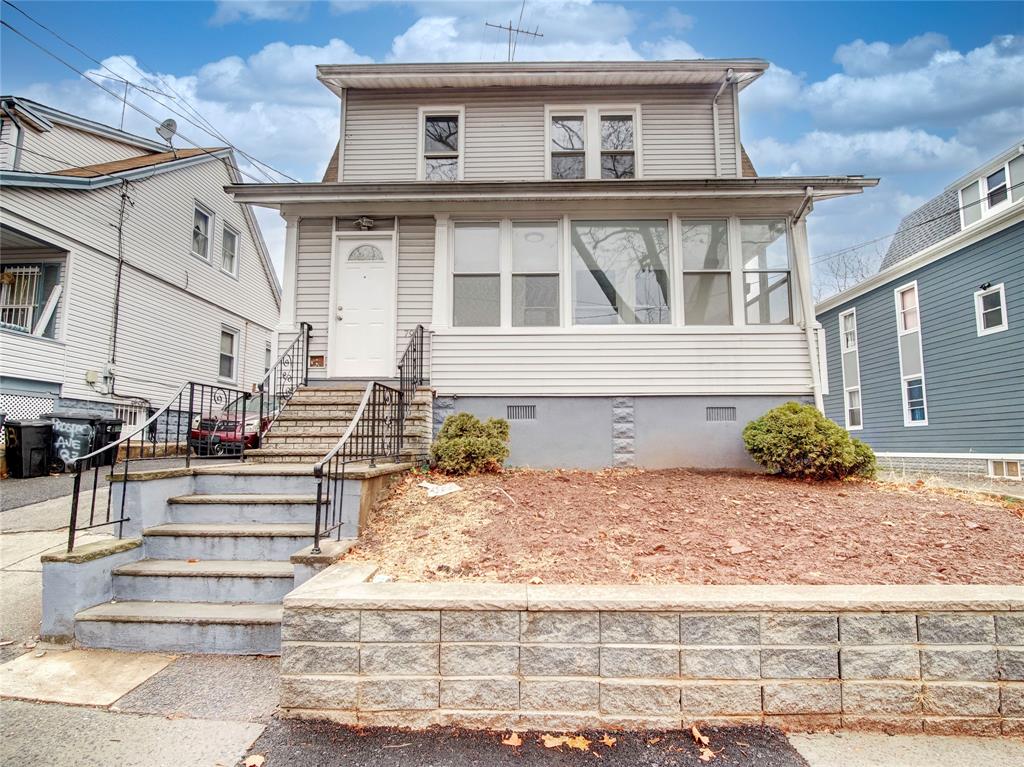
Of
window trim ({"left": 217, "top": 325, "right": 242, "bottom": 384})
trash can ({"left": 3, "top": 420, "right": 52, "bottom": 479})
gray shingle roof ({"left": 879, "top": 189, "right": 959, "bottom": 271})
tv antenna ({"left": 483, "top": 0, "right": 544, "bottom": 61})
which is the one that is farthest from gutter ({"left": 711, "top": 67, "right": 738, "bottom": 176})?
window trim ({"left": 217, "top": 325, "right": 242, "bottom": 384})

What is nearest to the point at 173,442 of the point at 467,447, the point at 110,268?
the point at 110,268

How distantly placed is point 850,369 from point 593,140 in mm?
10853

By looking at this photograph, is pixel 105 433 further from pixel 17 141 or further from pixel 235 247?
pixel 235 247

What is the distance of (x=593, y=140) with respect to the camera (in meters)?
8.40

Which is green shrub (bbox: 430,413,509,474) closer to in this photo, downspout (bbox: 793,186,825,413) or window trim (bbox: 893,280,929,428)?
downspout (bbox: 793,186,825,413)

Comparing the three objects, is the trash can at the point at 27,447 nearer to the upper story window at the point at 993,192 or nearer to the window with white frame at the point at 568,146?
the window with white frame at the point at 568,146

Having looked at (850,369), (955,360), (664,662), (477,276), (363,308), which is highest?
(477,276)

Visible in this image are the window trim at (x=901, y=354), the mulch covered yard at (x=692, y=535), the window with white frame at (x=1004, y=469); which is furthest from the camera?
the window trim at (x=901, y=354)

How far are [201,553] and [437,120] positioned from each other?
7665 millimetres

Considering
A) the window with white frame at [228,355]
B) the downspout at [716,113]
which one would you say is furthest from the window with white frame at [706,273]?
the window with white frame at [228,355]

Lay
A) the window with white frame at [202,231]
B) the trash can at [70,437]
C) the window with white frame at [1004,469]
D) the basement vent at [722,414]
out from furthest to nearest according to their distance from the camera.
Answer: the window with white frame at [202,231], the window with white frame at [1004,469], the trash can at [70,437], the basement vent at [722,414]

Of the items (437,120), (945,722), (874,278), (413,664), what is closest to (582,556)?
(413,664)

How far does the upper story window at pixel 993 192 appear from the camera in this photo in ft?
34.0

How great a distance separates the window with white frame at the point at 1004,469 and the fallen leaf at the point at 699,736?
11.4 meters
